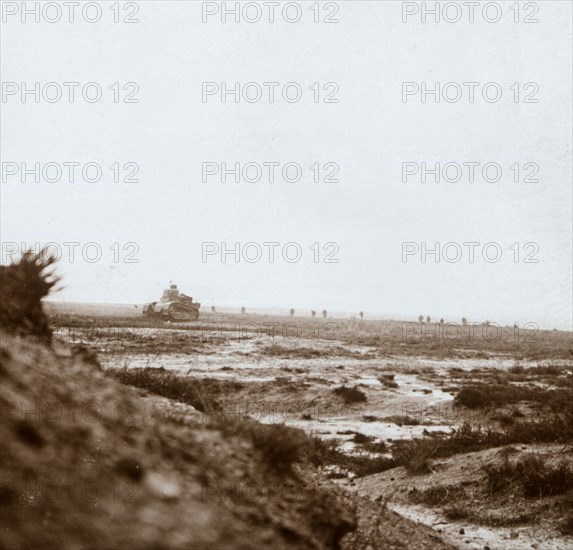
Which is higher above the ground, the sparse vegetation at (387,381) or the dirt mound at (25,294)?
the dirt mound at (25,294)

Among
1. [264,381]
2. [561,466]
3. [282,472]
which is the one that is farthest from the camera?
[264,381]

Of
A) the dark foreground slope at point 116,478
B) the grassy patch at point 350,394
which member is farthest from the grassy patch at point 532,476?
the grassy patch at point 350,394

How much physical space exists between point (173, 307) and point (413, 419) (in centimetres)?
4428

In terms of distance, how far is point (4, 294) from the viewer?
5.10 m

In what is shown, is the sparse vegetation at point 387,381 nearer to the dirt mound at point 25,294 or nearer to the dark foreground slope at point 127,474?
the dirt mound at point 25,294

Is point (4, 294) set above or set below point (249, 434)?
above

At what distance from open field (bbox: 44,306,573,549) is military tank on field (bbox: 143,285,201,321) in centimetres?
2166

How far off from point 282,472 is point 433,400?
16.3 meters

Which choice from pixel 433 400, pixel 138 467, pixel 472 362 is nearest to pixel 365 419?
pixel 433 400

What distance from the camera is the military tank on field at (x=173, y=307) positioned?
186ft

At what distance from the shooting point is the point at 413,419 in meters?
15.7

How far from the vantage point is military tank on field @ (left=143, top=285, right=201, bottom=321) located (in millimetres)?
56750

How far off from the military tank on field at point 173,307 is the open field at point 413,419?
2166 centimetres

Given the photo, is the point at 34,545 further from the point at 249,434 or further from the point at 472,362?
the point at 472,362
